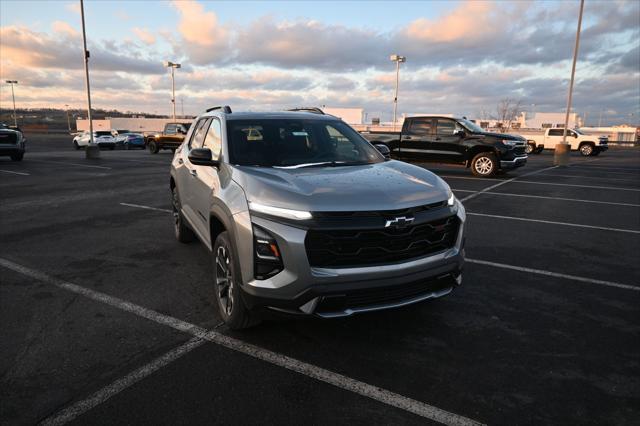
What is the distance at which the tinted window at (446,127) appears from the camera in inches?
604

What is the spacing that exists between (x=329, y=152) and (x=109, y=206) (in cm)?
641

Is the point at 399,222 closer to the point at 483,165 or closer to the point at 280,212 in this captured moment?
the point at 280,212

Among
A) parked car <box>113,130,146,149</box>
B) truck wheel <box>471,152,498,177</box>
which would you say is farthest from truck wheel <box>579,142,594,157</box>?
parked car <box>113,130,146,149</box>

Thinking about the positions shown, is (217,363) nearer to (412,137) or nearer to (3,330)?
(3,330)

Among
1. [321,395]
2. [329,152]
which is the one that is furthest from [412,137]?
[321,395]

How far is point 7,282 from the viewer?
4633 millimetres

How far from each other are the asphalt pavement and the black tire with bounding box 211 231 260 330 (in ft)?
0.46

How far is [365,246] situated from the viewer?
9.73 ft

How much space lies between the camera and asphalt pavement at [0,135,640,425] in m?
2.65

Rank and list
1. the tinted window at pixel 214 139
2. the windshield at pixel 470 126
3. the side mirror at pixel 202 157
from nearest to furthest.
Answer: the side mirror at pixel 202 157, the tinted window at pixel 214 139, the windshield at pixel 470 126

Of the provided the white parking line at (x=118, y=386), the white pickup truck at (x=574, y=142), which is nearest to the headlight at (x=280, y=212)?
the white parking line at (x=118, y=386)

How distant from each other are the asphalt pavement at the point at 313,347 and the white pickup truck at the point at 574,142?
28032 mm

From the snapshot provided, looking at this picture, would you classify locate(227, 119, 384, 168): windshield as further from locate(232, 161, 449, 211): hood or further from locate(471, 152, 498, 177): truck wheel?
locate(471, 152, 498, 177): truck wheel

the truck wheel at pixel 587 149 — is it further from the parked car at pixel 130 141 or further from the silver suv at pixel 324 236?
the parked car at pixel 130 141
